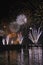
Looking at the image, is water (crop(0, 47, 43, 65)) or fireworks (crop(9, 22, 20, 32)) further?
fireworks (crop(9, 22, 20, 32))

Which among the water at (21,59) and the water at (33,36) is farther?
the water at (33,36)

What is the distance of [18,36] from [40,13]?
72.5 metres

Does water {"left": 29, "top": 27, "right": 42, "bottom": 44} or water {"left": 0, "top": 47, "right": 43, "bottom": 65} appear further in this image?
water {"left": 29, "top": 27, "right": 42, "bottom": 44}

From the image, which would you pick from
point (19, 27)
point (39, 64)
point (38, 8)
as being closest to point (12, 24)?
point (19, 27)

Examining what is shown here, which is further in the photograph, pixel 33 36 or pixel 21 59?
pixel 33 36

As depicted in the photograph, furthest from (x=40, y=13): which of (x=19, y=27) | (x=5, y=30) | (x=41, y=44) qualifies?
(x=41, y=44)

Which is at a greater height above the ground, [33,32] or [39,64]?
[33,32]

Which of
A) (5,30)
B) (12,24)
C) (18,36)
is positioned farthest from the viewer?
(18,36)

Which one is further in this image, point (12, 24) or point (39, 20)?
point (12, 24)

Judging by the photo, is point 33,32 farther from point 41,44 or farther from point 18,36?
point 41,44

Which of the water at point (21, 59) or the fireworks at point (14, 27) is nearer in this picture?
the water at point (21, 59)

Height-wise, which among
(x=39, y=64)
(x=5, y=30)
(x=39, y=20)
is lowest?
(x=39, y=64)

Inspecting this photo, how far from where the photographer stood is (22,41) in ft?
308

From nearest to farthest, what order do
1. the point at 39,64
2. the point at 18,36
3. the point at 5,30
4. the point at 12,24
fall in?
the point at 39,64
the point at 12,24
the point at 5,30
the point at 18,36
